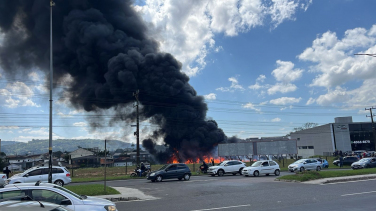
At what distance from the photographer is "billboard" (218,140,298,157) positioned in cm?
3619

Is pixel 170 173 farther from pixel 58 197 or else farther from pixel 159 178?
pixel 58 197

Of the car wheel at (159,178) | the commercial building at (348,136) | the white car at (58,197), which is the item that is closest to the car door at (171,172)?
the car wheel at (159,178)

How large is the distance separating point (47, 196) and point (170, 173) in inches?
621

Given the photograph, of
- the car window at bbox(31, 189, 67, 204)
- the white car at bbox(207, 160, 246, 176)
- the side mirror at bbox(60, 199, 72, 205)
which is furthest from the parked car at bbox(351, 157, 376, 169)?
the car window at bbox(31, 189, 67, 204)

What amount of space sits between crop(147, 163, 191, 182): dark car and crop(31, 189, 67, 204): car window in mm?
15046

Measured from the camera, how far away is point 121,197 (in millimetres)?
12727

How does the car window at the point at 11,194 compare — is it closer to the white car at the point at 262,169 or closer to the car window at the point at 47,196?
the car window at the point at 47,196

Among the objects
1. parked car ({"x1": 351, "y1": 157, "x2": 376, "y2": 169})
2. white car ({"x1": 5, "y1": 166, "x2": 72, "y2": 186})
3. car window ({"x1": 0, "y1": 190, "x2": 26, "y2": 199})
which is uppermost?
car window ({"x1": 0, "y1": 190, "x2": 26, "y2": 199})

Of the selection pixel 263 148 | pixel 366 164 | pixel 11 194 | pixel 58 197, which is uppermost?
pixel 263 148

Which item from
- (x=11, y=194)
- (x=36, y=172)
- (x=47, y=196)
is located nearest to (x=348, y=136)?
(x=36, y=172)

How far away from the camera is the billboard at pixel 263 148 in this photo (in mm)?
36188

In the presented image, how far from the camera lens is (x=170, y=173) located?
22.1 metres

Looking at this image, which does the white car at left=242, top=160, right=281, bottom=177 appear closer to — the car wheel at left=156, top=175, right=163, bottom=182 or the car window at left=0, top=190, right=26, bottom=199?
the car wheel at left=156, top=175, right=163, bottom=182

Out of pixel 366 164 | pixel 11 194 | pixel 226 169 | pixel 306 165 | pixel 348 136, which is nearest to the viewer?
pixel 11 194
